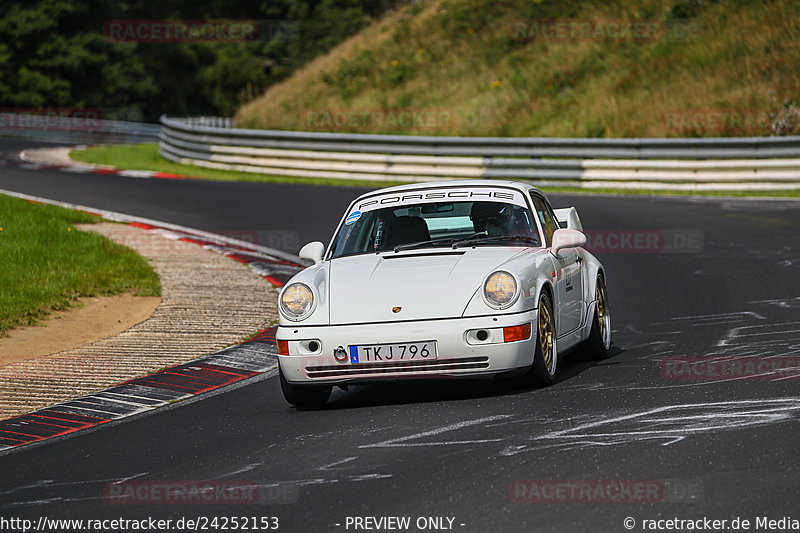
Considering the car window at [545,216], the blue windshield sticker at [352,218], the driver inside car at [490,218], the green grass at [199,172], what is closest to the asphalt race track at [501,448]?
the car window at [545,216]

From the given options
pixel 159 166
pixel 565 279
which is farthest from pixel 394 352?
pixel 159 166

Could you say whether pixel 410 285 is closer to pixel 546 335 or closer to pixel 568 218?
pixel 546 335

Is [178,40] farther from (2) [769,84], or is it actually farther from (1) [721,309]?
(1) [721,309]

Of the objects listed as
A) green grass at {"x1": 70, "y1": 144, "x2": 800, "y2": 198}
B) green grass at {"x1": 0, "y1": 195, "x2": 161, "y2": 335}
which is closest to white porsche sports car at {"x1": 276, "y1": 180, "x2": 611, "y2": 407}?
green grass at {"x1": 0, "y1": 195, "x2": 161, "y2": 335}

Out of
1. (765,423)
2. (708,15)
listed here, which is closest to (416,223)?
(765,423)

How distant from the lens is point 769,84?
83.1ft

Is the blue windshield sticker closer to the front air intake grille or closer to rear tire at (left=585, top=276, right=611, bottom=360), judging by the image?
the front air intake grille

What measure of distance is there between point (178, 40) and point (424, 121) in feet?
147

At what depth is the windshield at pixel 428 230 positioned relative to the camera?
A: 27.4 feet

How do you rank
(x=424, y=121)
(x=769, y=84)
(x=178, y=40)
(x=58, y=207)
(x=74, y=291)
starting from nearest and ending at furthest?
(x=74, y=291) → (x=58, y=207) → (x=769, y=84) → (x=424, y=121) → (x=178, y=40)

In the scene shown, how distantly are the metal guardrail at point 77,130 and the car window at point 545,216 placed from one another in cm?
3589

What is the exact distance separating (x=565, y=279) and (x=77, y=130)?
38916 mm

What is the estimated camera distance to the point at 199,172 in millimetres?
26875

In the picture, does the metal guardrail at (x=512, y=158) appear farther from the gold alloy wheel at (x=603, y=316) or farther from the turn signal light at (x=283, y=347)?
the turn signal light at (x=283, y=347)
